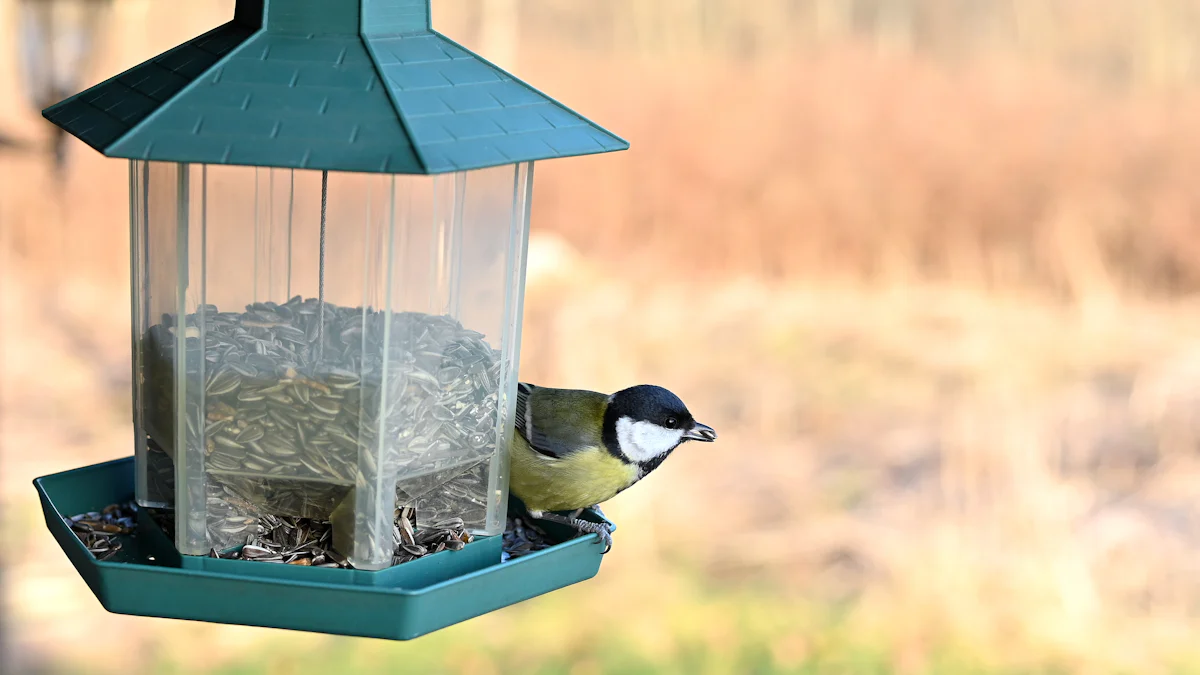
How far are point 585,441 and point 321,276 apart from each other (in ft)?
2.24

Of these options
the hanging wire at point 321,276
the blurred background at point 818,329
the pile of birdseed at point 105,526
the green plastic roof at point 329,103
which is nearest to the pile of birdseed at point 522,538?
the hanging wire at point 321,276

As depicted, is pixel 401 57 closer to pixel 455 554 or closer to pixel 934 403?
pixel 455 554

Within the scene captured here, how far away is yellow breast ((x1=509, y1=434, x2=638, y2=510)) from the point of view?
215cm

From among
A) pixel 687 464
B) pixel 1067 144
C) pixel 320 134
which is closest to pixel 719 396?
pixel 687 464

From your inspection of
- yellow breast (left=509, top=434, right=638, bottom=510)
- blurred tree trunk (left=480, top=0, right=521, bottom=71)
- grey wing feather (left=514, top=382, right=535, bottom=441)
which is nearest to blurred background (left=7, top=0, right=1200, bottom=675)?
blurred tree trunk (left=480, top=0, right=521, bottom=71)

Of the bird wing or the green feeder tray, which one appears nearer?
the green feeder tray

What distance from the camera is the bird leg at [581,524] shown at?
1.99 meters

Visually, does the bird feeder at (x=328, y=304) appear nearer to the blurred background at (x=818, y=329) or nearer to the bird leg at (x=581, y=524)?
the bird leg at (x=581, y=524)

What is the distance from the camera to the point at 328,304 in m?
1.70

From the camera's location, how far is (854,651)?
16.2 ft

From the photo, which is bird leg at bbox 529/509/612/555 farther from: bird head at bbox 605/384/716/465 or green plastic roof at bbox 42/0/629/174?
green plastic roof at bbox 42/0/629/174

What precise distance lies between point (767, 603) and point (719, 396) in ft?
3.43

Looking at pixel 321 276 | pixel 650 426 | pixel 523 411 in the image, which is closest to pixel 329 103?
pixel 321 276

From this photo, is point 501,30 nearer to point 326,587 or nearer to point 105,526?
point 105,526
